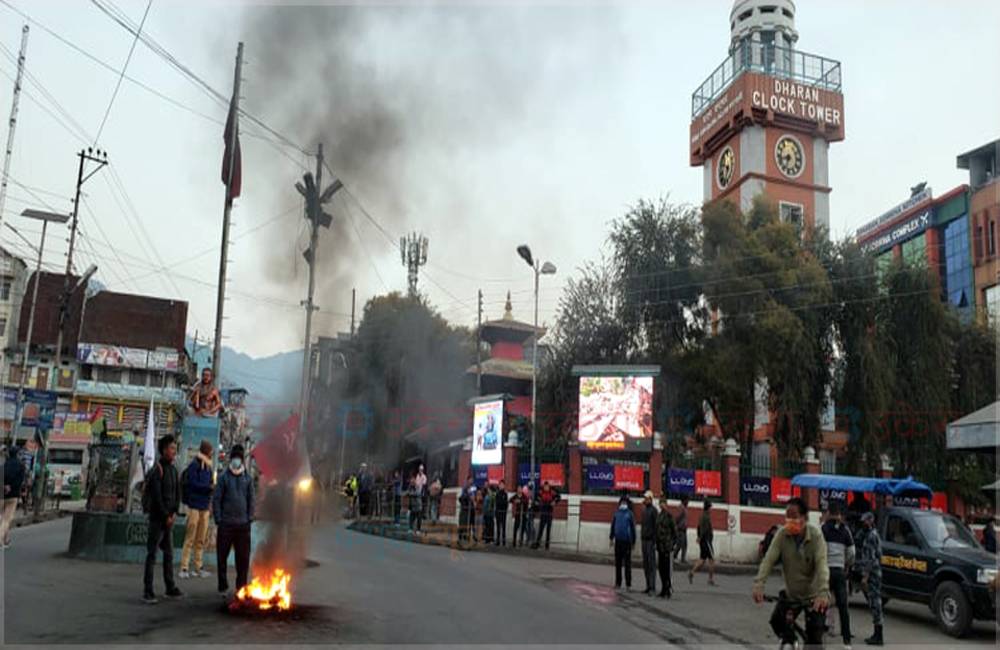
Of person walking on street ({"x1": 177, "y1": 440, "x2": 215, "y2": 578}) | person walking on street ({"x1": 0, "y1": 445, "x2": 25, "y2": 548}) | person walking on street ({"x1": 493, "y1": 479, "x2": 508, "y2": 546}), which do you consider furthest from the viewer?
person walking on street ({"x1": 493, "y1": 479, "x2": 508, "y2": 546})

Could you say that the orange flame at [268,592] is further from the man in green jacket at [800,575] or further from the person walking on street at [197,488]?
the man in green jacket at [800,575]

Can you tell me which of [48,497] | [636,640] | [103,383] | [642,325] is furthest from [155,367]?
[636,640]

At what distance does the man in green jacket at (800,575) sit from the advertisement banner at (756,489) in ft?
55.4

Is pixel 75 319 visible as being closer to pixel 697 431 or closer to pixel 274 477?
pixel 697 431

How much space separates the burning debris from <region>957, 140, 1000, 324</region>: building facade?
4626 cm

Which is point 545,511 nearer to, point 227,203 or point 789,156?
point 227,203

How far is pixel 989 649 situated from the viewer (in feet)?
36.2

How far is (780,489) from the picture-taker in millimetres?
24094

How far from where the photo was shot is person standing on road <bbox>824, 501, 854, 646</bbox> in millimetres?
10367

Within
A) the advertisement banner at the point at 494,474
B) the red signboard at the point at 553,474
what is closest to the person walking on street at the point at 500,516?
the red signboard at the point at 553,474

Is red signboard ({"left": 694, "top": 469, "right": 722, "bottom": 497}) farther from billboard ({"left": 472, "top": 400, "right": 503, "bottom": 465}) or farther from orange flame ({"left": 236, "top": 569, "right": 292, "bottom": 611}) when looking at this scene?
orange flame ({"left": 236, "top": 569, "right": 292, "bottom": 611})

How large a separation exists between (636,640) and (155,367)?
185ft

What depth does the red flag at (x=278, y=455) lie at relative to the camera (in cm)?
1113

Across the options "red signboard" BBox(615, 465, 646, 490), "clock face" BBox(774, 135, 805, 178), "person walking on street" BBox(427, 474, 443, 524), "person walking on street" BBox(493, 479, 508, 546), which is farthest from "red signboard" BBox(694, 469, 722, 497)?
"clock face" BBox(774, 135, 805, 178)
